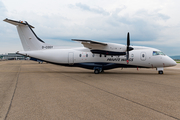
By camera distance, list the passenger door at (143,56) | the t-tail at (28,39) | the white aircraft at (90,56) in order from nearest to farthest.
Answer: the white aircraft at (90,56) < the passenger door at (143,56) < the t-tail at (28,39)

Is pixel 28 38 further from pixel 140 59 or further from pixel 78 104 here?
pixel 78 104

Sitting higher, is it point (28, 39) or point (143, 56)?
point (28, 39)

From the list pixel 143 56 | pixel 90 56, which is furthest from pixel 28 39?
pixel 143 56

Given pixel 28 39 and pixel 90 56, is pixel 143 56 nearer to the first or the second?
pixel 90 56

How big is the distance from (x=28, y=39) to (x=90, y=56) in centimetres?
903

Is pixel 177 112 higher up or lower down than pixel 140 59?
lower down

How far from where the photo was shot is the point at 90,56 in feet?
63.8

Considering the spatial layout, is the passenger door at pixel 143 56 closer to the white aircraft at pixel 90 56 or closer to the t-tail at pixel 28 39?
the white aircraft at pixel 90 56

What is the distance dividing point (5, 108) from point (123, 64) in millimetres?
15553

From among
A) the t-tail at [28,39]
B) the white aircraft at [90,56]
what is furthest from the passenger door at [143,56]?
the t-tail at [28,39]

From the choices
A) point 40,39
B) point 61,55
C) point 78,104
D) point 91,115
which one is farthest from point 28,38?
point 91,115

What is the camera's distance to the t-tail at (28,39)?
19.8 metres

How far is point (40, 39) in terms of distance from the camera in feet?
67.6

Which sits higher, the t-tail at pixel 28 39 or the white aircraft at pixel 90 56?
the t-tail at pixel 28 39
